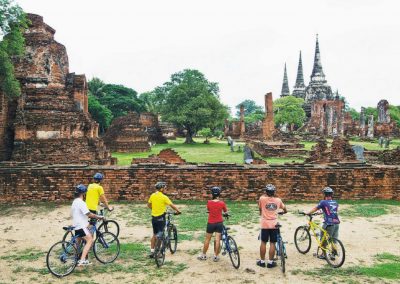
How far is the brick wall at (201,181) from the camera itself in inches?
395

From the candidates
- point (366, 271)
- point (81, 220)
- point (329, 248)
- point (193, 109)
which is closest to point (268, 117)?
point (193, 109)

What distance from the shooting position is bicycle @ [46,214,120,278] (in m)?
5.54

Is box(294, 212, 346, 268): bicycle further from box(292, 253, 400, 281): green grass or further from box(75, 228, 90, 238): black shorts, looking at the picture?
box(75, 228, 90, 238): black shorts

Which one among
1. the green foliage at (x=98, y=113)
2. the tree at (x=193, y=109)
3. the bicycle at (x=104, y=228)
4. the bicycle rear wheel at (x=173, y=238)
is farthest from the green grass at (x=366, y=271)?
the green foliage at (x=98, y=113)

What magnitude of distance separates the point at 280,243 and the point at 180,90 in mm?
34553

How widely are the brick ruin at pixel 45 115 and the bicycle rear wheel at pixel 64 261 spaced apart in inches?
384

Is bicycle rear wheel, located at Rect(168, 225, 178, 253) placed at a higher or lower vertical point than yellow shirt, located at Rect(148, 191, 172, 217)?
lower

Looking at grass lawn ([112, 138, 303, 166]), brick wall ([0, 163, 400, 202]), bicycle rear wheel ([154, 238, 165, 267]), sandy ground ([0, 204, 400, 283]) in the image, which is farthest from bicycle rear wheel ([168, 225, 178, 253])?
grass lawn ([112, 138, 303, 166])

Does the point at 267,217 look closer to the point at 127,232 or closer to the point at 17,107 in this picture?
the point at 127,232

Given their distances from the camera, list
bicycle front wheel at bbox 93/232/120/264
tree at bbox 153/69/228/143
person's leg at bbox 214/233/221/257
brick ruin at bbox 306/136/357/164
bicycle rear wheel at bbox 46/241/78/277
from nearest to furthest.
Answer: bicycle rear wheel at bbox 46/241/78/277, person's leg at bbox 214/233/221/257, bicycle front wheel at bbox 93/232/120/264, brick ruin at bbox 306/136/357/164, tree at bbox 153/69/228/143

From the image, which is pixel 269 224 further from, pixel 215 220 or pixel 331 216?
pixel 331 216

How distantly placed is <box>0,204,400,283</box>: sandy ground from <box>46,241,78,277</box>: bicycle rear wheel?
0.43ft

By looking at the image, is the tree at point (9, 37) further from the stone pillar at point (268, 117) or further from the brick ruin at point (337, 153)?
the stone pillar at point (268, 117)

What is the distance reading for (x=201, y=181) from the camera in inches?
402
